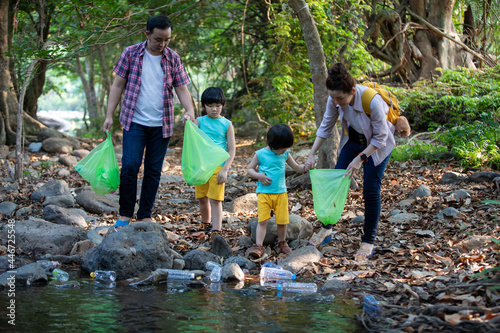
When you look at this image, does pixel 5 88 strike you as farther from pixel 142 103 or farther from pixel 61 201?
pixel 142 103

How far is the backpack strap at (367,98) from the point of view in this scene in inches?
138

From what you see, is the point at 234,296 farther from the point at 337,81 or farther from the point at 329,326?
the point at 337,81

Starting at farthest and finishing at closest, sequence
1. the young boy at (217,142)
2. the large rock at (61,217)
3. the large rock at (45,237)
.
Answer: the large rock at (61,217) < the young boy at (217,142) < the large rock at (45,237)

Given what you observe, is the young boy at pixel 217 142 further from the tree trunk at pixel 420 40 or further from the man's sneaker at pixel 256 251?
the tree trunk at pixel 420 40

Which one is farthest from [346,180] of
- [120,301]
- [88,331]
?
[88,331]

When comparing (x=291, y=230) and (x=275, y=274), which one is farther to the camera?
(x=291, y=230)

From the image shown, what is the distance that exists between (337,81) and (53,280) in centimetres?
254

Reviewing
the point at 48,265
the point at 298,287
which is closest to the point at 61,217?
the point at 48,265

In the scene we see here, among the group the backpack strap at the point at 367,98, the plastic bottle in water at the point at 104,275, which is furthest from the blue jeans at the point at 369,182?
the plastic bottle in water at the point at 104,275

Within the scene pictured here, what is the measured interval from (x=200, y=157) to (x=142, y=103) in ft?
2.30

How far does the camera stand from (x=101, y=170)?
13.8 ft

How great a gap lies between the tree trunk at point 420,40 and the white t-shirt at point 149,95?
8022 mm

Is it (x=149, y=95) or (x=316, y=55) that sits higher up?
(x=316, y=55)

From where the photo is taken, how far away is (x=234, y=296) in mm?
3094
